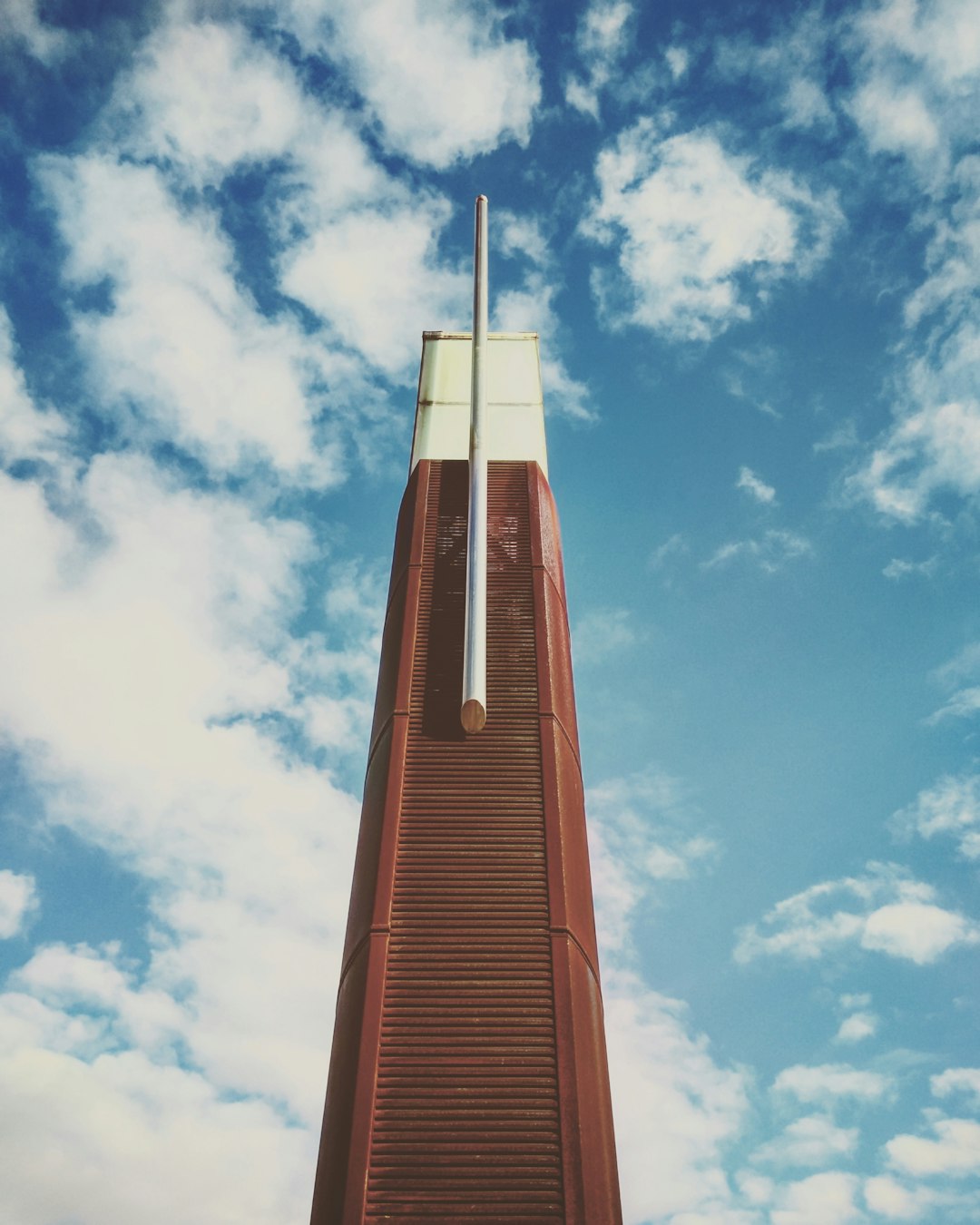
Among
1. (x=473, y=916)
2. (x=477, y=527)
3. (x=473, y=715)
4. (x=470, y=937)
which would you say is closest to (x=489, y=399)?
(x=477, y=527)

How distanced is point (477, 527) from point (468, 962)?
5.97 meters

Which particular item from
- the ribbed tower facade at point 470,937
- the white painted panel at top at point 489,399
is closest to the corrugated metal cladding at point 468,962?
the ribbed tower facade at point 470,937

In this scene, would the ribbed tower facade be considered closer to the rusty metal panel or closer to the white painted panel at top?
the rusty metal panel

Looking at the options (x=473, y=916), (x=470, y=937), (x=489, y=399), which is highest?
(x=489, y=399)

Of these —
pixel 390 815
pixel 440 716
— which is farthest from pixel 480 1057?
pixel 440 716

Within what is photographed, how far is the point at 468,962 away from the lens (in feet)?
29.9

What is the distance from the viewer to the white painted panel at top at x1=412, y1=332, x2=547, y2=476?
15.9m

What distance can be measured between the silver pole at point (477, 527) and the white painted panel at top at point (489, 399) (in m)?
1.55

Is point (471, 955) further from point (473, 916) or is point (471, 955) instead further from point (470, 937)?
point (473, 916)

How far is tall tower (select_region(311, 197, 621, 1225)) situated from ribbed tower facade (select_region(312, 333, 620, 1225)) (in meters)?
0.02

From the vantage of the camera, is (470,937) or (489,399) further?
(489,399)

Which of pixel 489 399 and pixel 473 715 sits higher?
pixel 489 399

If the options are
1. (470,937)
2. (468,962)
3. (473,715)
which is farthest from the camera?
(473,715)

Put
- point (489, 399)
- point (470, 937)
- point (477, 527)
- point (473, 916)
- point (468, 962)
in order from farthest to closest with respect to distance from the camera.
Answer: point (489, 399), point (477, 527), point (473, 916), point (470, 937), point (468, 962)
